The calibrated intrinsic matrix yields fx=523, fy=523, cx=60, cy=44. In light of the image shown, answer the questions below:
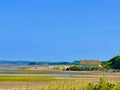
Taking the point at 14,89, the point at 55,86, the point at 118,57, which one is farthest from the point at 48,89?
the point at 118,57

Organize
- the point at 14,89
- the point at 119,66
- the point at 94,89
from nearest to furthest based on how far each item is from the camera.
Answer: the point at 94,89 < the point at 14,89 < the point at 119,66

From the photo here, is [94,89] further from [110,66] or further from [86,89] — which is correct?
[110,66]

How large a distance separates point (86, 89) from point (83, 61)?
118 m

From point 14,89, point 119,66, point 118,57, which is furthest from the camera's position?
point 118,57

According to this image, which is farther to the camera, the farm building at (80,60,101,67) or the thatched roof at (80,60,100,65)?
the thatched roof at (80,60,100,65)

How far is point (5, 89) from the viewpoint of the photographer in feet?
137

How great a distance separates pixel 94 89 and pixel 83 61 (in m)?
118

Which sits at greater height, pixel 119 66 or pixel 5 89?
pixel 119 66

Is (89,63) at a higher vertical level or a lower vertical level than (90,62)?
lower

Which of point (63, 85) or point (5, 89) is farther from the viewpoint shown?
point (5, 89)

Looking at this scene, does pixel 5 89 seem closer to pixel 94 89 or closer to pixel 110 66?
pixel 94 89

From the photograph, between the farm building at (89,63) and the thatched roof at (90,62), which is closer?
the farm building at (89,63)

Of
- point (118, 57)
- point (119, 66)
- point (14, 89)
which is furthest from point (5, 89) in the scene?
point (118, 57)

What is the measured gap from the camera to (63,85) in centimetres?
2616
